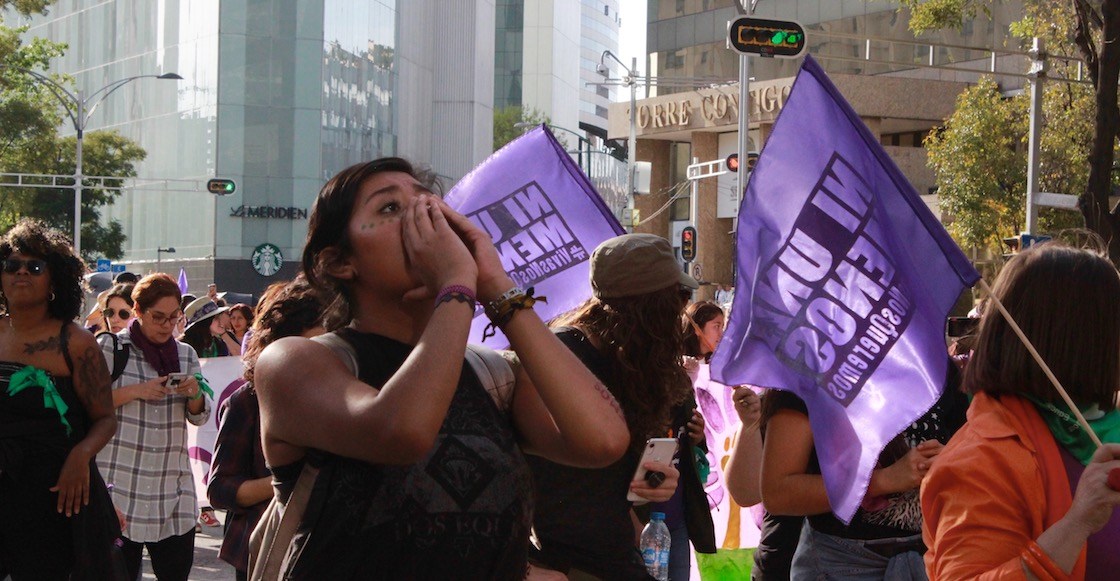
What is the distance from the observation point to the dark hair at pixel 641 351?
169 inches

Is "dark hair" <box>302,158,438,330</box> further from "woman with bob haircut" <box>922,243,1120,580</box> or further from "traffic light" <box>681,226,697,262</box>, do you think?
"traffic light" <box>681,226,697,262</box>

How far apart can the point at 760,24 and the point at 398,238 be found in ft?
49.9

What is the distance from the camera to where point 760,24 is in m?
17.3

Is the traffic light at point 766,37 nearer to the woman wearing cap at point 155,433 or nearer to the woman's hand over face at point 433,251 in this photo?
the woman wearing cap at point 155,433

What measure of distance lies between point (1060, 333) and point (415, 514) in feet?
4.49

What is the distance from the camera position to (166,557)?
6.98 m

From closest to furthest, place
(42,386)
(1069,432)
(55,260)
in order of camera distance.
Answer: (1069,432) < (42,386) < (55,260)

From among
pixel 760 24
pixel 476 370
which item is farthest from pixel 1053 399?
pixel 760 24

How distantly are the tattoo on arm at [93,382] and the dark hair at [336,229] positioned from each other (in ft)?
10.9

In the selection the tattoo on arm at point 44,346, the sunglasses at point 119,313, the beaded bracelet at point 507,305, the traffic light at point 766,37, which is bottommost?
the sunglasses at point 119,313

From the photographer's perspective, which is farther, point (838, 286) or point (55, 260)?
point (55, 260)

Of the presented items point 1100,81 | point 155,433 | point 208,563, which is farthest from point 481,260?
point 1100,81

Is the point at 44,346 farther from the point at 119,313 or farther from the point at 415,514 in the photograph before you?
the point at 119,313

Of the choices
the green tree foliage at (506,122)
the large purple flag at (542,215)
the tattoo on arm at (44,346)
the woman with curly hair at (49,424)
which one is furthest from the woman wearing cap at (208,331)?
the green tree foliage at (506,122)
